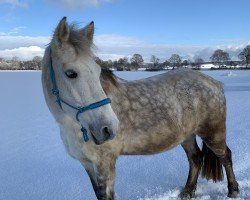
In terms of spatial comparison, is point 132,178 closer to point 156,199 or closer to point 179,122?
point 156,199

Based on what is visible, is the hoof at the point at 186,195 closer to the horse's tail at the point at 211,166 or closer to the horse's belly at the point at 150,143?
the horse's tail at the point at 211,166

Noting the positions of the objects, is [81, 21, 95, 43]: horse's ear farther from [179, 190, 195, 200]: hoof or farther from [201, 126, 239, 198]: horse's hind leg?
[179, 190, 195, 200]: hoof

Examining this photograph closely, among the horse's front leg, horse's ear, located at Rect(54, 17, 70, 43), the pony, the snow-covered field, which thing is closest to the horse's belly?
the pony

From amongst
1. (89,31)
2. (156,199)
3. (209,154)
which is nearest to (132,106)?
(89,31)

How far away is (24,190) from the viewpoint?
168 inches

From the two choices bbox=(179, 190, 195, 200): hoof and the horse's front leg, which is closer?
the horse's front leg

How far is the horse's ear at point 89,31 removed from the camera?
2.75 m

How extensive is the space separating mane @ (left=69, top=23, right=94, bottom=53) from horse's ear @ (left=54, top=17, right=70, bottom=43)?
0.06 meters

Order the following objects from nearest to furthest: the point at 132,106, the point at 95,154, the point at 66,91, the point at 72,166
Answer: the point at 66,91
the point at 95,154
the point at 132,106
the point at 72,166

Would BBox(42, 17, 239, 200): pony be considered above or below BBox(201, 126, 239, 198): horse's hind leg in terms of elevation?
above

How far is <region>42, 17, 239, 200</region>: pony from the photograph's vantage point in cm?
248

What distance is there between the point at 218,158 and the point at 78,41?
8.52ft

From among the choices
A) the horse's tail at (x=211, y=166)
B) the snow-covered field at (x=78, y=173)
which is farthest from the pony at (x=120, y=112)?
the snow-covered field at (x=78, y=173)

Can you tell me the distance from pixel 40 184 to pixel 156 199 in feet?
5.29
